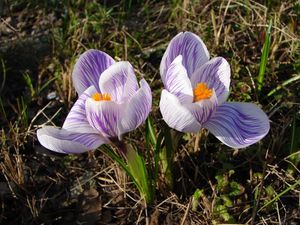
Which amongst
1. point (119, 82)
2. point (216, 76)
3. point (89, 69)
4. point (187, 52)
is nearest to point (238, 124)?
point (216, 76)

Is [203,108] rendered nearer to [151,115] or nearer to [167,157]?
[167,157]

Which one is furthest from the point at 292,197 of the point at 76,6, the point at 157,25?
the point at 76,6

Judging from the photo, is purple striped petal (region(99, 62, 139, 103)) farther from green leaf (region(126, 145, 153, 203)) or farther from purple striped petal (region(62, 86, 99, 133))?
green leaf (region(126, 145, 153, 203))

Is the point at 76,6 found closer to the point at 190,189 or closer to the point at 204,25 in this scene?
the point at 204,25

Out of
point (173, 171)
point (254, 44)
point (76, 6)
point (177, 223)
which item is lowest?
point (177, 223)

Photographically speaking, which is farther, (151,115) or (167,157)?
(151,115)

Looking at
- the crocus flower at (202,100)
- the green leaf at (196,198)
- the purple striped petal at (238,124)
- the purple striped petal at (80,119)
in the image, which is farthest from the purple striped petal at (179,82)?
the green leaf at (196,198)
